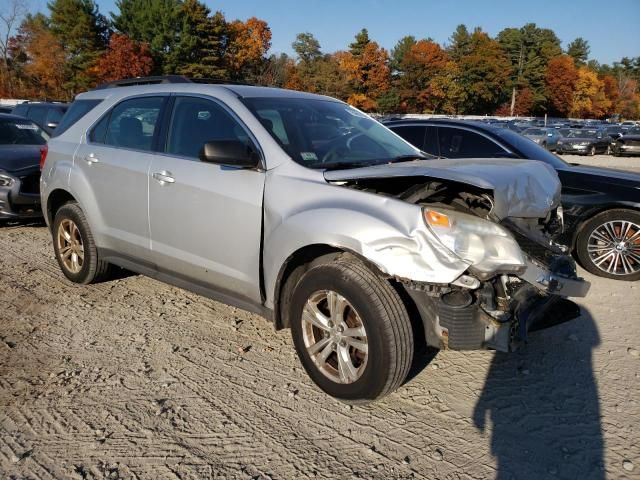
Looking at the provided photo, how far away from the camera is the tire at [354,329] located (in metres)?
2.75

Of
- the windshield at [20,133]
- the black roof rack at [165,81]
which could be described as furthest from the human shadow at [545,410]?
the windshield at [20,133]

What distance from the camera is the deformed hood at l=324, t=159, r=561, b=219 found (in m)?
2.80

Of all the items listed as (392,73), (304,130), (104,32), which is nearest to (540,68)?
(392,73)

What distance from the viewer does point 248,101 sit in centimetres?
370

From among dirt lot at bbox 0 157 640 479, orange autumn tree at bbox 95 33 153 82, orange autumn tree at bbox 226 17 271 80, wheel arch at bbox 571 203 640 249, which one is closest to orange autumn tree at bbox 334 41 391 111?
orange autumn tree at bbox 226 17 271 80

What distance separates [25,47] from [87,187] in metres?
69.6

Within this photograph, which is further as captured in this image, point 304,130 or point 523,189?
point 304,130

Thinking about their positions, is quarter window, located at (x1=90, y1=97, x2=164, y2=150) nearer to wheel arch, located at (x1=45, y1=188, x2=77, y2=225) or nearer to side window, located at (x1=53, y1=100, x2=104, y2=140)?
side window, located at (x1=53, y1=100, x2=104, y2=140)

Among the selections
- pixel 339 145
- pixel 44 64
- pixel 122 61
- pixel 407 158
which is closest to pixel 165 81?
pixel 339 145

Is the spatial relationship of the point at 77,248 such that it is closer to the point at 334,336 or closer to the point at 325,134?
the point at 325,134

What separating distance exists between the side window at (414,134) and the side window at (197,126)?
3.66 meters

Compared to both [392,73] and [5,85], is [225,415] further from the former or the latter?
[392,73]

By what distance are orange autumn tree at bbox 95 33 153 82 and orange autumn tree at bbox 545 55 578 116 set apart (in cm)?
6641

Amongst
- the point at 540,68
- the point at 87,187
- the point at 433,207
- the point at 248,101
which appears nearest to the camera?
the point at 433,207
